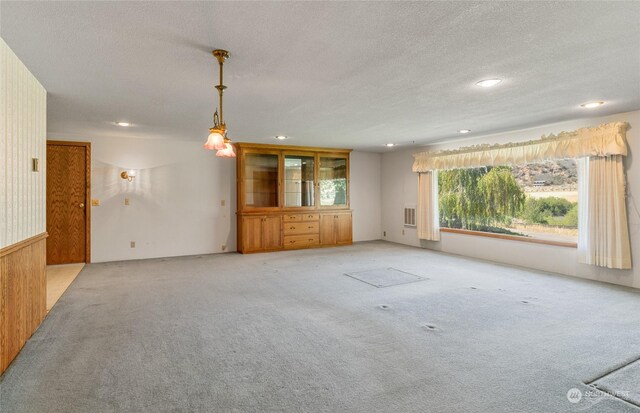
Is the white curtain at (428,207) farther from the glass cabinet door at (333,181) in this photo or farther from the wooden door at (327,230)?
the wooden door at (327,230)

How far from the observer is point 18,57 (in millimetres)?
2711

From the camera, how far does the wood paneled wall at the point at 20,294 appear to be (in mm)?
2457

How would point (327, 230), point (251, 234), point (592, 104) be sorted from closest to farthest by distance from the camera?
point (592, 104) → point (251, 234) → point (327, 230)

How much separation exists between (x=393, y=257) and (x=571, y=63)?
14.2ft

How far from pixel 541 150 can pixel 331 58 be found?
13.9ft

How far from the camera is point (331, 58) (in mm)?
2736

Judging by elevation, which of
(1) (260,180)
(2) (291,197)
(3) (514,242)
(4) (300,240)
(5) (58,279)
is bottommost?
(5) (58,279)

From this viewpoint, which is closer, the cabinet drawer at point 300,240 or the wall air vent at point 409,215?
the cabinet drawer at point 300,240

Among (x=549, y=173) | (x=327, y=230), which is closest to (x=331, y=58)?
(x=549, y=173)

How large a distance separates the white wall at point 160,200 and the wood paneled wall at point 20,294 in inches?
124

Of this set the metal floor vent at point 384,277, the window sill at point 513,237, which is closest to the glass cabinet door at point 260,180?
the metal floor vent at point 384,277

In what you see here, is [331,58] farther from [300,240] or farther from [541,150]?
[300,240]

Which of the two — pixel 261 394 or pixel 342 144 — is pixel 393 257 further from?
pixel 261 394

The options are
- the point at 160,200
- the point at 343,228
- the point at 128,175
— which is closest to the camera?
the point at 128,175
